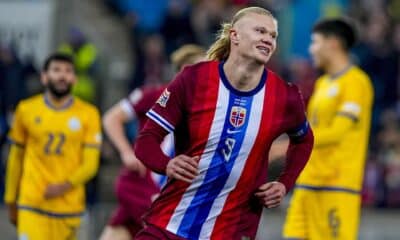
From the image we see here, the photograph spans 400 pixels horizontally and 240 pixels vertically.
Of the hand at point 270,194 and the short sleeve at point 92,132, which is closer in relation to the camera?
the hand at point 270,194

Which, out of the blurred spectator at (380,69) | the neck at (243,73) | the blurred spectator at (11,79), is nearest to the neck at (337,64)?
the neck at (243,73)

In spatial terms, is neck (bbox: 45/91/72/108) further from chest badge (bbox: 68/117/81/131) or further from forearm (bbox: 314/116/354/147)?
forearm (bbox: 314/116/354/147)

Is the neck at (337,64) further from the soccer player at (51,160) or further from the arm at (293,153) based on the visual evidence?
the arm at (293,153)

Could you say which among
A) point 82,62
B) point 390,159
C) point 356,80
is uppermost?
point 356,80

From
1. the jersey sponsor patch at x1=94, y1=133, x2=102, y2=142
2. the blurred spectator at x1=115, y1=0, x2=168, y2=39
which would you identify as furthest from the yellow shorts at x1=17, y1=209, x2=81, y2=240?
the blurred spectator at x1=115, y1=0, x2=168, y2=39

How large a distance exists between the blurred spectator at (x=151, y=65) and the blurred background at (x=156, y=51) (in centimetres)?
1

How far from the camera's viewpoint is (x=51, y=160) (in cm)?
1217

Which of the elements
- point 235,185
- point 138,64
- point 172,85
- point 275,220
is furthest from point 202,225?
point 138,64

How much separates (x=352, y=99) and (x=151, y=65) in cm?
863

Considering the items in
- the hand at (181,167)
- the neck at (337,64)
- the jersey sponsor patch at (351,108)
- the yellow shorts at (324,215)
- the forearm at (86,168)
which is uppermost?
the neck at (337,64)

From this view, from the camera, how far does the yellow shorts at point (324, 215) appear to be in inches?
474

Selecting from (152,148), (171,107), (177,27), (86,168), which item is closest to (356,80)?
(86,168)

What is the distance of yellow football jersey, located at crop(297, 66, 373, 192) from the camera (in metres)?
12.0

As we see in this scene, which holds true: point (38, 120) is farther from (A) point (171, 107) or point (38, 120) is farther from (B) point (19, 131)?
(A) point (171, 107)
